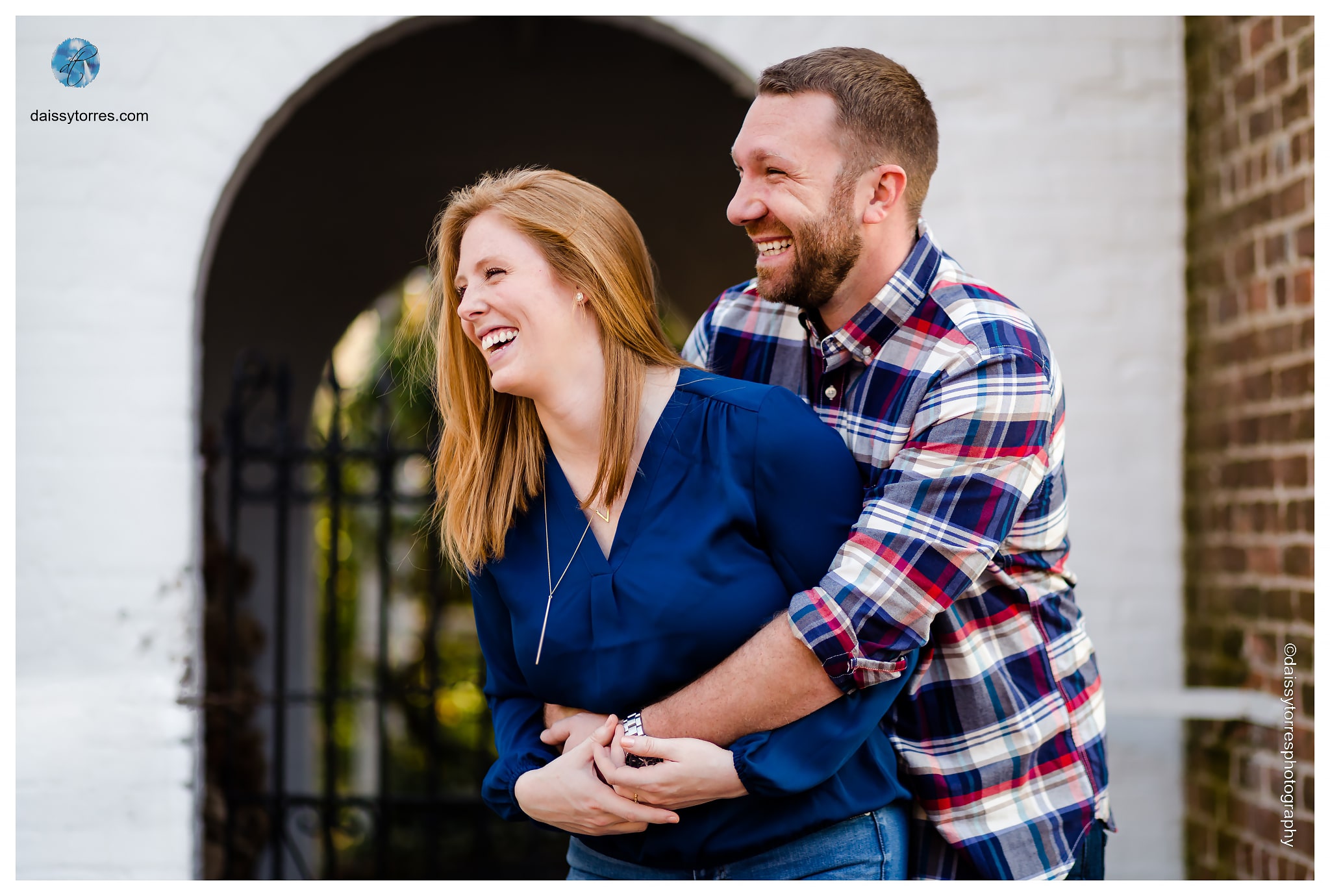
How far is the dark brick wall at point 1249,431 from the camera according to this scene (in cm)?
239

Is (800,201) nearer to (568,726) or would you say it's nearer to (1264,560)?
(568,726)

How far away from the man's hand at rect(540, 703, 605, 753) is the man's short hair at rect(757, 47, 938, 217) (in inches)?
36.0

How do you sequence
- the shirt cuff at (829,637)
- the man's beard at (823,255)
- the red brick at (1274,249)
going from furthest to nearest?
the red brick at (1274,249) → the man's beard at (823,255) → the shirt cuff at (829,637)

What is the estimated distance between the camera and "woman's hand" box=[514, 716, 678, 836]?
1507 millimetres

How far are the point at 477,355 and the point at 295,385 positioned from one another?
4.46 meters

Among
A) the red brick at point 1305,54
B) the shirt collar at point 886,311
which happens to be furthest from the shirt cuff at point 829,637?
the red brick at point 1305,54

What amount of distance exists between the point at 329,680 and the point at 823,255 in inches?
92.8

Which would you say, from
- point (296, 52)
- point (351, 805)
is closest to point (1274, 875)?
point (351, 805)

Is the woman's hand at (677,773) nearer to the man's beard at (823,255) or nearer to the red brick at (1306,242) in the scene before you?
the man's beard at (823,255)

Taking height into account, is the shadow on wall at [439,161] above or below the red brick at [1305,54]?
above

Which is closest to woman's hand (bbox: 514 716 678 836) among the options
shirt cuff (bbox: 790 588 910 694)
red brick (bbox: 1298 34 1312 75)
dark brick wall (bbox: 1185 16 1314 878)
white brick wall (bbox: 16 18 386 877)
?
shirt cuff (bbox: 790 588 910 694)

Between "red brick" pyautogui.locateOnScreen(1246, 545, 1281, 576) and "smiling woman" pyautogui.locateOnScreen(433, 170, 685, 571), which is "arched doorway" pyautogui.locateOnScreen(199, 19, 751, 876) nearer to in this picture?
"red brick" pyautogui.locateOnScreen(1246, 545, 1281, 576)

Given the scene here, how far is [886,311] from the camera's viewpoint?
1.66 m
